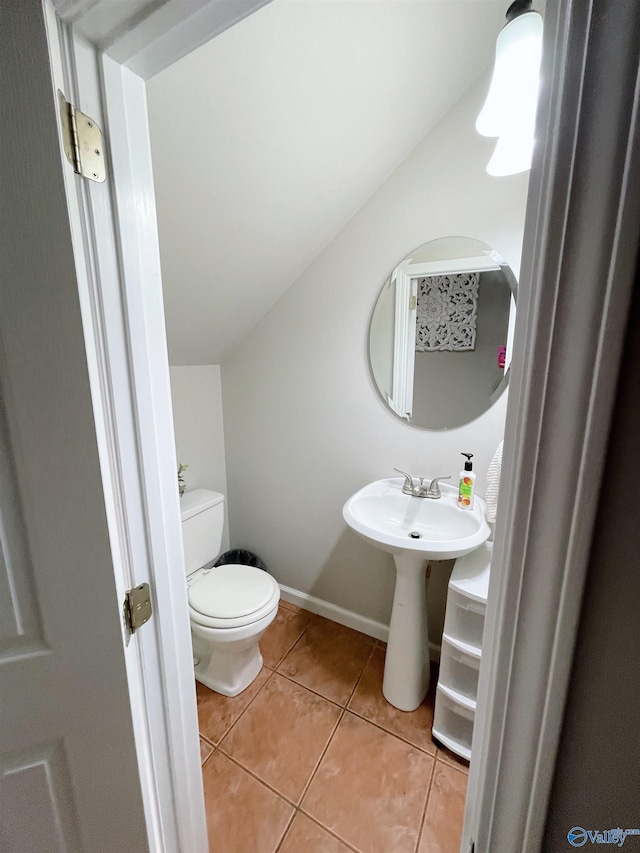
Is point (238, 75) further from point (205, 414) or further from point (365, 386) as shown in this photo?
point (205, 414)

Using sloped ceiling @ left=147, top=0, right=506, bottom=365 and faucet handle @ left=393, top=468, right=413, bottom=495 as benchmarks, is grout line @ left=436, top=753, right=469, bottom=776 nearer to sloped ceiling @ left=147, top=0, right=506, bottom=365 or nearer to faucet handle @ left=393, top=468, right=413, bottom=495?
faucet handle @ left=393, top=468, right=413, bottom=495

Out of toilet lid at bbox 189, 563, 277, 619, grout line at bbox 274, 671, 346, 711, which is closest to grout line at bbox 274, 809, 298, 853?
grout line at bbox 274, 671, 346, 711

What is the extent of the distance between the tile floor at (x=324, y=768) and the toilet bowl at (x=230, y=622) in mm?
81

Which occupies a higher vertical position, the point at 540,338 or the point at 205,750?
the point at 540,338

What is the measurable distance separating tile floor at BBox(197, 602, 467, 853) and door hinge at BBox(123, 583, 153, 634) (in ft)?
3.33

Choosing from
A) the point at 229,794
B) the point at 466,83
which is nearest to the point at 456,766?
the point at 229,794

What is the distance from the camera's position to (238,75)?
0.85 m

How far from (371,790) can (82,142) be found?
1.88 meters

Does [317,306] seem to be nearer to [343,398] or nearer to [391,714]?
[343,398]

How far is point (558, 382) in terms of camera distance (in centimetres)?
33

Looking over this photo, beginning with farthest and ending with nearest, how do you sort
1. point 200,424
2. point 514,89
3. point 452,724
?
point 200,424
point 452,724
point 514,89

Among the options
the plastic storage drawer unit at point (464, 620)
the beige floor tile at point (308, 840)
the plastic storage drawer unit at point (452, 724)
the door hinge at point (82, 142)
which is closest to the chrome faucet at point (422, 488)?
the plastic storage drawer unit at point (464, 620)

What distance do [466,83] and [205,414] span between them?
1.88m

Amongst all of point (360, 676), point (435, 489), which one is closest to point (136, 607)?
point (435, 489)
